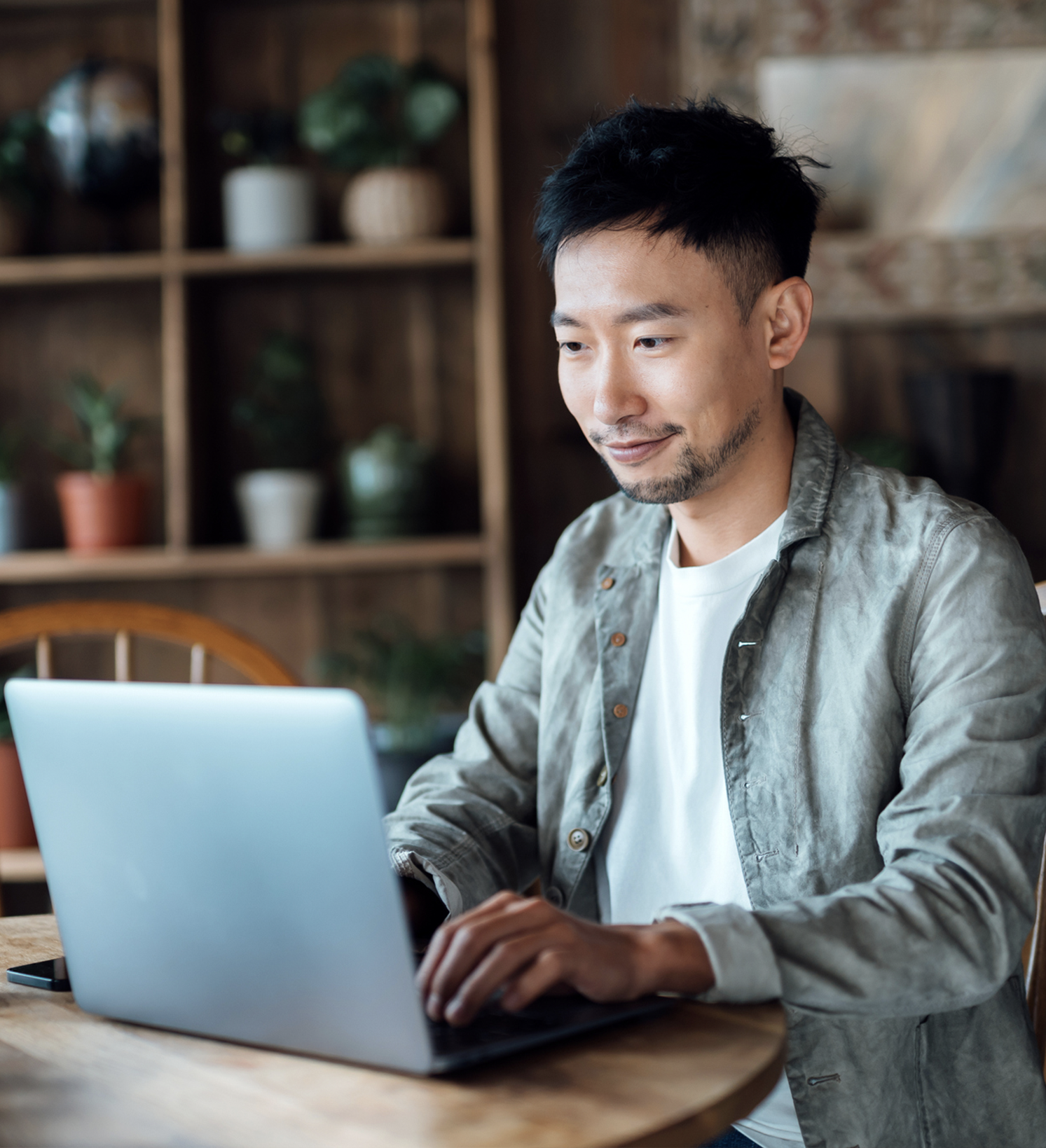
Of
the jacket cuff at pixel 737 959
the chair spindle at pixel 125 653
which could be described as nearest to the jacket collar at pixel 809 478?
the jacket cuff at pixel 737 959

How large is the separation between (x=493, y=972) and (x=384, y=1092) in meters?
0.10

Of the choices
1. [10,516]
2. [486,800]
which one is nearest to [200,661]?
[486,800]

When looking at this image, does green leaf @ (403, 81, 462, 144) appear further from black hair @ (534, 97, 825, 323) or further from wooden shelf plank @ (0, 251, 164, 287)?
black hair @ (534, 97, 825, 323)

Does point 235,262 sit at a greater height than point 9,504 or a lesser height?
greater

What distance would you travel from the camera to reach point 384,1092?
660 mm

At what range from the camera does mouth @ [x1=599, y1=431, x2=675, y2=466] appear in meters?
1.18

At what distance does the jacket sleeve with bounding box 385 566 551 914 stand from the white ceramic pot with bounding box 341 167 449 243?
129cm

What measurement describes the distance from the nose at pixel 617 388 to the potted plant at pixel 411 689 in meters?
1.24

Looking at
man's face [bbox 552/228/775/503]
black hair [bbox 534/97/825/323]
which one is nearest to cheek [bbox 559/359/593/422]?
man's face [bbox 552/228/775/503]

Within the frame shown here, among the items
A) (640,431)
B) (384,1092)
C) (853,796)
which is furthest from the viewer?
(640,431)

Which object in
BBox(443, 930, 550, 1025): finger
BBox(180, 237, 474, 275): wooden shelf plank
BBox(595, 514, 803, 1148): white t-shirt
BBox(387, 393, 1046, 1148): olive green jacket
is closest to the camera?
BBox(443, 930, 550, 1025): finger

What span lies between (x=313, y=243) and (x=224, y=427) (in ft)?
1.46

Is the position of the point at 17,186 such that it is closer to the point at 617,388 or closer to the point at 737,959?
the point at 617,388

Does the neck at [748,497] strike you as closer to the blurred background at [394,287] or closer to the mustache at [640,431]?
the mustache at [640,431]
